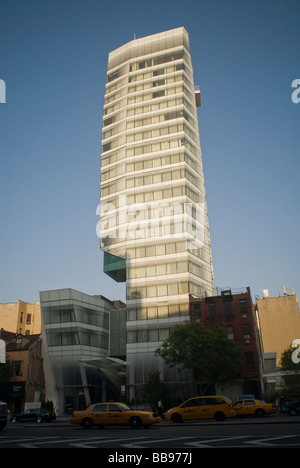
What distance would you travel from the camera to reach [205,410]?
27.6m

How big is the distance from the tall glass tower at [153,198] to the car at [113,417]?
113ft

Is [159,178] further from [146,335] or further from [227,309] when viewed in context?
[146,335]

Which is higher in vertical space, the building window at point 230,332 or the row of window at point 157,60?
the row of window at point 157,60

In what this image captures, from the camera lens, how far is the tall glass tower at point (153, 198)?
60875mm

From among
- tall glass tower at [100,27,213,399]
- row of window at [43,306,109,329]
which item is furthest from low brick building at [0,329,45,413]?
tall glass tower at [100,27,213,399]

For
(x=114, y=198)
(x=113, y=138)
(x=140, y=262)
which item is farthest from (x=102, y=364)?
(x=113, y=138)

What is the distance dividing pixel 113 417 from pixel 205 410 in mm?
7955

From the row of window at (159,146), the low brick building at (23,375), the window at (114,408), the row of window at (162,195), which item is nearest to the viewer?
the window at (114,408)

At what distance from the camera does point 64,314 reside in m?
60.1

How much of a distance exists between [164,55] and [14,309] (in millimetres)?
65413

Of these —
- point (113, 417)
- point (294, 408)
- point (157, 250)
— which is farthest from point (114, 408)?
point (157, 250)

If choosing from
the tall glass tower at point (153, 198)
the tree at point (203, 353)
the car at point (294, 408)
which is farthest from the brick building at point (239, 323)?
the car at point (294, 408)

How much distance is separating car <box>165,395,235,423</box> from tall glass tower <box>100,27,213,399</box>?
28.8 m

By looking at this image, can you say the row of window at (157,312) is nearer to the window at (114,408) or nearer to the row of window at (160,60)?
the window at (114,408)
